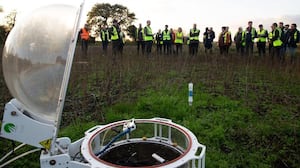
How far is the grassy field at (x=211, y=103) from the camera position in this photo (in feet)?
13.5

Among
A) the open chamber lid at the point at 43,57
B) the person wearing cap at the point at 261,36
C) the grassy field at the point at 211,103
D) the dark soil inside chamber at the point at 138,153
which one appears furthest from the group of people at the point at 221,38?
the open chamber lid at the point at 43,57

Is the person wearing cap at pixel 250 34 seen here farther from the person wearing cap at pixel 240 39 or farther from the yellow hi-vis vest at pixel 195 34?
the yellow hi-vis vest at pixel 195 34

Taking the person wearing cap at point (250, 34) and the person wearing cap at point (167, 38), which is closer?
the person wearing cap at point (250, 34)

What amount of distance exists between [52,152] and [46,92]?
53 centimetres

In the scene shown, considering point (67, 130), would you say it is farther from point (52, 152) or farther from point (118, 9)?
point (118, 9)

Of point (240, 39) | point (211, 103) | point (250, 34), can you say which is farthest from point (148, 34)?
point (211, 103)

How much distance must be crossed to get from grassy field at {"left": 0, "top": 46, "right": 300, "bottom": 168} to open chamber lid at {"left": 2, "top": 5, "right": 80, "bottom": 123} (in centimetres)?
191

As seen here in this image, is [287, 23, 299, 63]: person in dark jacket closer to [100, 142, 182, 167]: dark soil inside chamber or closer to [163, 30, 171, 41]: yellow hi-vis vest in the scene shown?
[163, 30, 171, 41]: yellow hi-vis vest

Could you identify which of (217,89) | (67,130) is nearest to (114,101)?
(67,130)

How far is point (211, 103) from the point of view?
5.88 metres

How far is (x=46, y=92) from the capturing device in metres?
2.08

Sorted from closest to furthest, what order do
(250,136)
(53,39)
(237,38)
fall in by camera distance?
1. (53,39)
2. (250,136)
3. (237,38)

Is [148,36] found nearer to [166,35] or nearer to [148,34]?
[148,34]

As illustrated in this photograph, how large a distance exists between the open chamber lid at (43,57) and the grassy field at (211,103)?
1912mm
